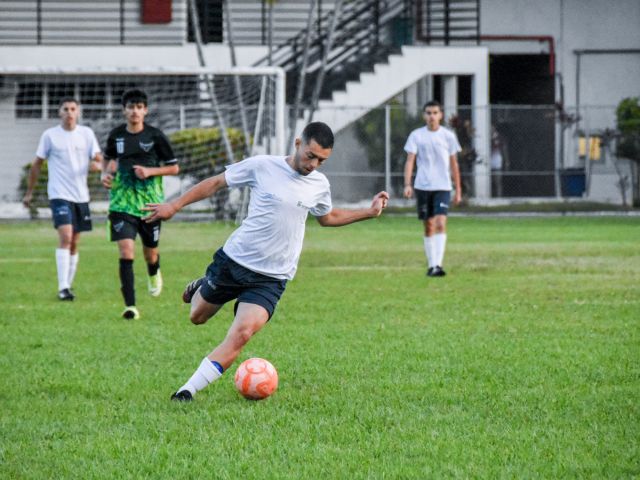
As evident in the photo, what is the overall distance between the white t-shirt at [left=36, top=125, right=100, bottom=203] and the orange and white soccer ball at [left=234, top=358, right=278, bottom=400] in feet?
22.9

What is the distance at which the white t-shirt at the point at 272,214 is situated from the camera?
7.59m

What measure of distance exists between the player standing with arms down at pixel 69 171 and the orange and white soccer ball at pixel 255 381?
6715 millimetres

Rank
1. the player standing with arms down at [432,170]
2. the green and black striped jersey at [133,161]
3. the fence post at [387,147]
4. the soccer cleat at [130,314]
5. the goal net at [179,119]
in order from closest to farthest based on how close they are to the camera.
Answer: the soccer cleat at [130,314], the green and black striped jersey at [133,161], the player standing with arms down at [432,170], the goal net at [179,119], the fence post at [387,147]

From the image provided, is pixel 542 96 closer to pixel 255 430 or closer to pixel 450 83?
pixel 450 83

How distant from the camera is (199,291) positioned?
7.91 m

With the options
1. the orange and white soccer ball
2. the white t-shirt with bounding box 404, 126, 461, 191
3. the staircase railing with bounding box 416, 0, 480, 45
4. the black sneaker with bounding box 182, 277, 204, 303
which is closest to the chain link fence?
the staircase railing with bounding box 416, 0, 480, 45

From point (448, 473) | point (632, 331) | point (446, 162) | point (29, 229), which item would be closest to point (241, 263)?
point (448, 473)

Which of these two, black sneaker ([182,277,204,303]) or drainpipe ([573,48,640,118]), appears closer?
black sneaker ([182,277,204,303])

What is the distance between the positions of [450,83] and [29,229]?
13.4m

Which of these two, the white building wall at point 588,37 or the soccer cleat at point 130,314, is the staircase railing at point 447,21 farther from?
the soccer cleat at point 130,314

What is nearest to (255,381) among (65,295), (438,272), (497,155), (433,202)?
(65,295)

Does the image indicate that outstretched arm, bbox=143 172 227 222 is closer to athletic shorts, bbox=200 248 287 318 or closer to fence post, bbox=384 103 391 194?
athletic shorts, bbox=200 248 287 318

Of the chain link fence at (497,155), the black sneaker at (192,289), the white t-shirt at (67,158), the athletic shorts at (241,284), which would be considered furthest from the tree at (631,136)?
the athletic shorts at (241,284)

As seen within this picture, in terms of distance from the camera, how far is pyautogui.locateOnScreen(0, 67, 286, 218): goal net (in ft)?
88.5
